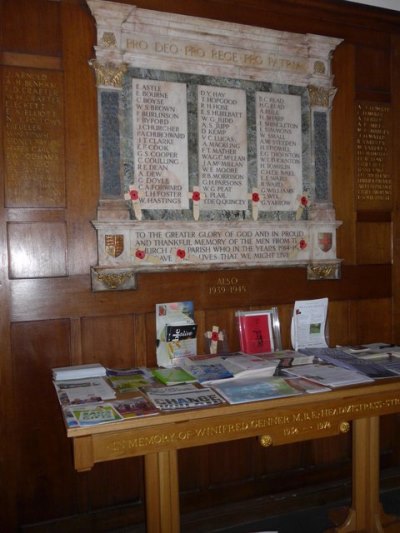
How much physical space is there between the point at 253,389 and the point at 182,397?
0.30 meters

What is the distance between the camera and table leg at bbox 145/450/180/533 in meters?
1.83

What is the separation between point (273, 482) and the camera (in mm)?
2803

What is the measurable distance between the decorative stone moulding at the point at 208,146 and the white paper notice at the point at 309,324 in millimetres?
203

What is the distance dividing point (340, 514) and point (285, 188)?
1.78 meters

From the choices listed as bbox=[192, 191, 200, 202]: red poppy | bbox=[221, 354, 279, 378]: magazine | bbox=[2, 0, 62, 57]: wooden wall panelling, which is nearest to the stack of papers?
bbox=[221, 354, 279, 378]: magazine

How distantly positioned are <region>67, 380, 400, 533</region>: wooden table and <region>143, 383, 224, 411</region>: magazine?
1.9 inches

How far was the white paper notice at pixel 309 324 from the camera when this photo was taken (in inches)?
110

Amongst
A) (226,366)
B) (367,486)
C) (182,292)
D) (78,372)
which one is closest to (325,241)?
(182,292)

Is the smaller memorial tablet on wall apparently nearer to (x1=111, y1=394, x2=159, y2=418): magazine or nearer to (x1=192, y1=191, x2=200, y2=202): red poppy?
(x1=192, y1=191, x2=200, y2=202): red poppy

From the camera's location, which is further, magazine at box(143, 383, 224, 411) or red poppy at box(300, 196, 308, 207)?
red poppy at box(300, 196, 308, 207)

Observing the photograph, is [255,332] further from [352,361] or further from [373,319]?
[373,319]

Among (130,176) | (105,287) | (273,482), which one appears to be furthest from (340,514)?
(130,176)

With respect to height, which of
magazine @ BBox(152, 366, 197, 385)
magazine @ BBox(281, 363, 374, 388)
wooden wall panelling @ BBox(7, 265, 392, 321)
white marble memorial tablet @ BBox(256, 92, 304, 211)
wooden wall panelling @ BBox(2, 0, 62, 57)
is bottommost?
magazine @ BBox(281, 363, 374, 388)

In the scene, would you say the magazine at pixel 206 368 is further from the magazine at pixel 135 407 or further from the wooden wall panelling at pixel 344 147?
the wooden wall panelling at pixel 344 147
